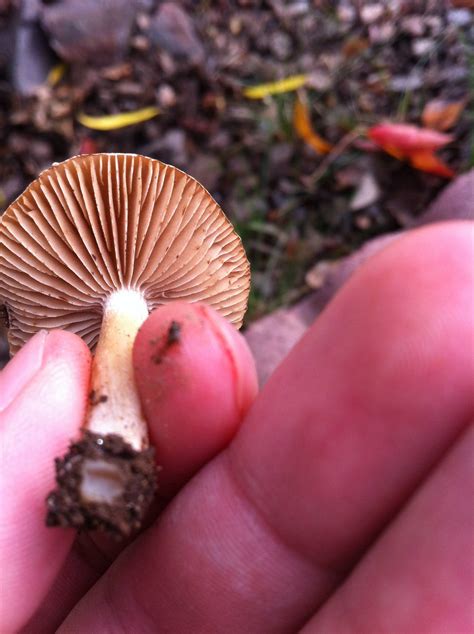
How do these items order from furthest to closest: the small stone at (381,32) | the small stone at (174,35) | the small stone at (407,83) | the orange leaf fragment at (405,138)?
the small stone at (381,32)
the small stone at (407,83)
the small stone at (174,35)
the orange leaf fragment at (405,138)

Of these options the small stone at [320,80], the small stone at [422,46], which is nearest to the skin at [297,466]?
the small stone at [320,80]

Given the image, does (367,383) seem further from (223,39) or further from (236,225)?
(223,39)

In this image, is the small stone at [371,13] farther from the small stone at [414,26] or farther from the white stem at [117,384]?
the white stem at [117,384]

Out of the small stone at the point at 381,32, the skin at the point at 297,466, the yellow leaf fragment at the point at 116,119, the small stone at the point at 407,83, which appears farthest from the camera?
the small stone at the point at 381,32

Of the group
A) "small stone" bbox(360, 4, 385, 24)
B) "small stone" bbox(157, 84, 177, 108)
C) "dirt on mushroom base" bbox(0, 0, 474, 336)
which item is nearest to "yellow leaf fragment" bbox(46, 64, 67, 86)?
"dirt on mushroom base" bbox(0, 0, 474, 336)

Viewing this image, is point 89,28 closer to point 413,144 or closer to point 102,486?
point 413,144

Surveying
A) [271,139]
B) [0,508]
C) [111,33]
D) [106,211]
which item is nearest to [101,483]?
[0,508]
